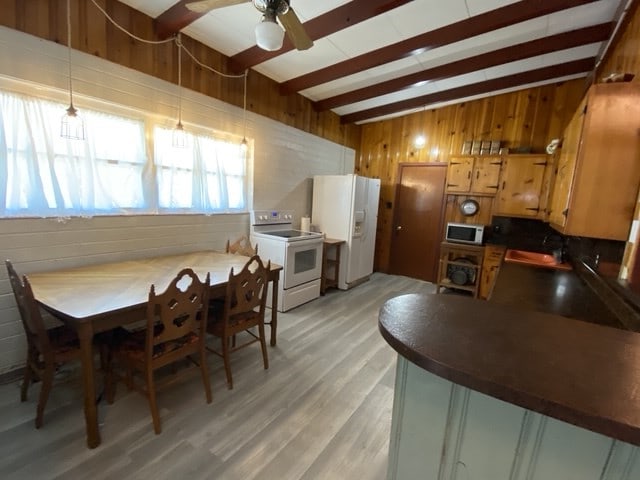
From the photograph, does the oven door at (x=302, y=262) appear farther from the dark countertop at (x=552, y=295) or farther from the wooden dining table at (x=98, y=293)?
the dark countertop at (x=552, y=295)

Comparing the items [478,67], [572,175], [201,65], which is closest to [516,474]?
[572,175]

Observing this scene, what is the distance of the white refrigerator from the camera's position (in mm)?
4344

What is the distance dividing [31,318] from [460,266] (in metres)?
4.57

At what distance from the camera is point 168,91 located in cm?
276

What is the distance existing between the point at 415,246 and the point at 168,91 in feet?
13.9

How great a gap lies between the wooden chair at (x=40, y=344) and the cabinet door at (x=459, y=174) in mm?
4602

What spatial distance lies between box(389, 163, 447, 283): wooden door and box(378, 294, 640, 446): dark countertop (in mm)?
4173

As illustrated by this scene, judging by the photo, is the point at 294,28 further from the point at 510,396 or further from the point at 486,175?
the point at 486,175

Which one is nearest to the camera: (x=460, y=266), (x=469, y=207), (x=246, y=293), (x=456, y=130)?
(x=246, y=293)

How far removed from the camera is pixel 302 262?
376 centimetres

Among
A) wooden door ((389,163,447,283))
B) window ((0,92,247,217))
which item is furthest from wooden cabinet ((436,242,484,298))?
window ((0,92,247,217))

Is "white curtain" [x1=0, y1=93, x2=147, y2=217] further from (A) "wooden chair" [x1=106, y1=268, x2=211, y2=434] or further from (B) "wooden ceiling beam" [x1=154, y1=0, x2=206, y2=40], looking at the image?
(A) "wooden chair" [x1=106, y1=268, x2=211, y2=434]

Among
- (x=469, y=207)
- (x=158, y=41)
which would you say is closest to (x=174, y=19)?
(x=158, y=41)

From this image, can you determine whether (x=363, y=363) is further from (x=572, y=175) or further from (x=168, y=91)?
(x=168, y=91)
